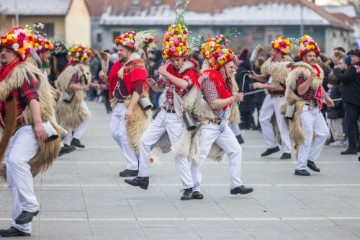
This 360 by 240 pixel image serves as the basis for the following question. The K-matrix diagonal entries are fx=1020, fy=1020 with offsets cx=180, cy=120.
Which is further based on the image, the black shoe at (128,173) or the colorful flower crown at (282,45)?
the colorful flower crown at (282,45)

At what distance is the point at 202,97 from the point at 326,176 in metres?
3.23

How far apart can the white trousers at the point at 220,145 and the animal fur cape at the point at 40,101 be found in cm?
259

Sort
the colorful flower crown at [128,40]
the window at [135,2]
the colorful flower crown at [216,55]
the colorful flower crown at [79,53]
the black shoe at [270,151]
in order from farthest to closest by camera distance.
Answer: the window at [135,2]
the colorful flower crown at [79,53]
the black shoe at [270,151]
the colorful flower crown at [128,40]
the colorful flower crown at [216,55]

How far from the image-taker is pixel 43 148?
30.5 ft

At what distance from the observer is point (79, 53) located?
18.1 meters

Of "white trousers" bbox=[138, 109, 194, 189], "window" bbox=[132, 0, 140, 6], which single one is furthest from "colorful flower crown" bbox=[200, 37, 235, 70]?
"window" bbox=[132, 0, 140, 6]

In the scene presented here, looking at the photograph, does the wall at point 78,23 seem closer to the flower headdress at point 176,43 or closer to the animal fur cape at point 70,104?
the animal fur cape at point 70,104

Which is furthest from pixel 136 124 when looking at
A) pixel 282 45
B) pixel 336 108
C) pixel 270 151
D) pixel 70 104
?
pixel 336 108

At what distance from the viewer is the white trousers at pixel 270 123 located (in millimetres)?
16625

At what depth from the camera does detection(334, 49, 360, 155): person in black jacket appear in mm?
17594

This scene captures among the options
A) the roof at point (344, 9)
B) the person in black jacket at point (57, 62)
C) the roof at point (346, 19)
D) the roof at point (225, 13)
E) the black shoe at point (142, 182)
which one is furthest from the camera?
the roof at point (344, 9)

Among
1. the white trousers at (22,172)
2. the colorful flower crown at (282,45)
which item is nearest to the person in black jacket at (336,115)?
the colorful flower crown at (282,45)

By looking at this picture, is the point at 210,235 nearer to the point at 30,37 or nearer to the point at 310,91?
the point at 30,37

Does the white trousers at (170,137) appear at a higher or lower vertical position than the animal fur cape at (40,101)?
lower
